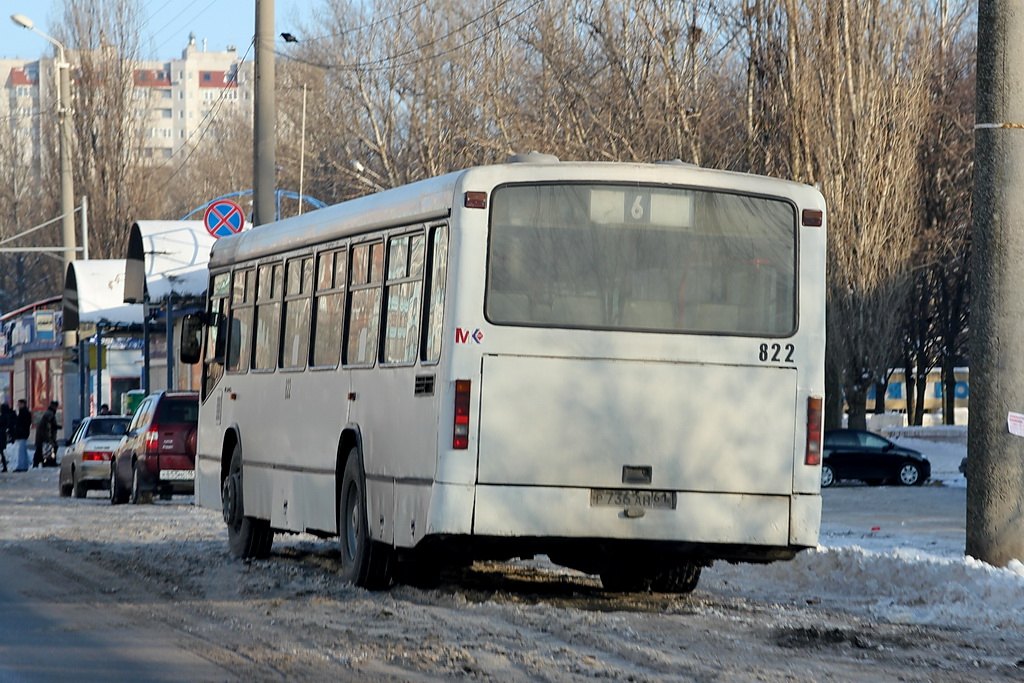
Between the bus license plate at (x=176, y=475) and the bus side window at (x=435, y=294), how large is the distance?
50.9 ft

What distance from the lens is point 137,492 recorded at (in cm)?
2677

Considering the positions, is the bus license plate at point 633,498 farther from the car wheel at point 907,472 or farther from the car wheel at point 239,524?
the car wheel at point 907,472

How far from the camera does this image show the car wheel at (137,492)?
26.8m

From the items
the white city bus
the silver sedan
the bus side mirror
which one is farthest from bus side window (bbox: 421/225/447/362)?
the silver sedan

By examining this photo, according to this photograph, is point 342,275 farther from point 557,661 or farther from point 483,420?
point 557,661

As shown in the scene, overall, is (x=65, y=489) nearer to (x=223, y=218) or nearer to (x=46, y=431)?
(x=223, y=218)

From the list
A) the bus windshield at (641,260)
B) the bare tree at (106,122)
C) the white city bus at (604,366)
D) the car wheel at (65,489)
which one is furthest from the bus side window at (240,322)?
the bare tree at (106,122)

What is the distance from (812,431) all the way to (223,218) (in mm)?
15902

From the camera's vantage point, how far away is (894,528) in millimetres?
21641

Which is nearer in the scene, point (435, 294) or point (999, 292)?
point (435, 294)

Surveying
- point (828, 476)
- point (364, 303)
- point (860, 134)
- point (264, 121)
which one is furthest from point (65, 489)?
point (364, 303)

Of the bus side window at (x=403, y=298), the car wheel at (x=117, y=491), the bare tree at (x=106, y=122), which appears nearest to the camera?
the bus side window at (x=403, y=298)

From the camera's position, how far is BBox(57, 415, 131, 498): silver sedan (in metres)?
29.9

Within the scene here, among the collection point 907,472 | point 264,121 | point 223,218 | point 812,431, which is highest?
point 264,121
